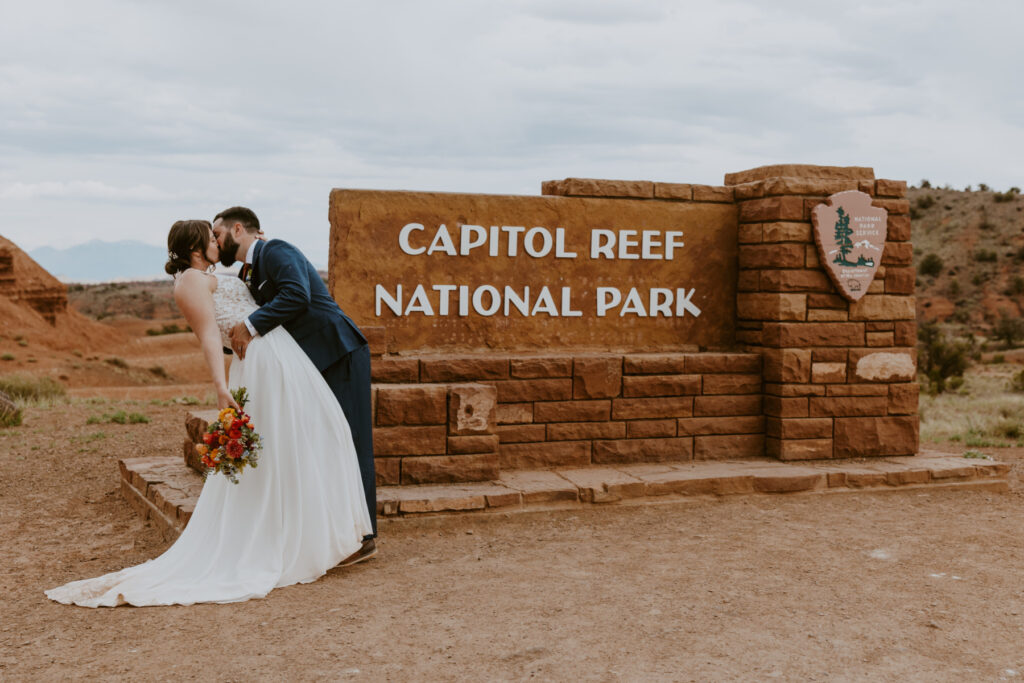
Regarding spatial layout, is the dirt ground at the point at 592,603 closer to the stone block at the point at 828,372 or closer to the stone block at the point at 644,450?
the stone block at the point at 644,450

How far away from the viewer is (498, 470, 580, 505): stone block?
605 cm

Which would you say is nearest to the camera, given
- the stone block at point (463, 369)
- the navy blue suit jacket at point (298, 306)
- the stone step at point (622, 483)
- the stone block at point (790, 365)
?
the navy blue suit jacket at point (298, 306)

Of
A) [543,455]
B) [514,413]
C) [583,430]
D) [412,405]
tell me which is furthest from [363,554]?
[583,430]

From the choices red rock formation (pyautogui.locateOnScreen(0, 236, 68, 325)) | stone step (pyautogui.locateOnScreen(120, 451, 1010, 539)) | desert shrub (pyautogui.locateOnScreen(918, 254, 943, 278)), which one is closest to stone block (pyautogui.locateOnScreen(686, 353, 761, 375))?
stone step (pyautogui.locateOnScreen(120, 451, 1010, 539))

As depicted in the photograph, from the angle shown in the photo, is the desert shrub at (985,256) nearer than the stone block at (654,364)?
No

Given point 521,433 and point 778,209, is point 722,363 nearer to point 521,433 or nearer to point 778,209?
point 778,209

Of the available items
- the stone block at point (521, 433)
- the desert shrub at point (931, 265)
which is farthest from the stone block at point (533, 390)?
the desert shrub at point (931, 265)

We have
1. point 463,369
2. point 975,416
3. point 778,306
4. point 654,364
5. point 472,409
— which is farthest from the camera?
point 975,416

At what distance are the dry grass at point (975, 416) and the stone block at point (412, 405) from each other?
23.5 ft

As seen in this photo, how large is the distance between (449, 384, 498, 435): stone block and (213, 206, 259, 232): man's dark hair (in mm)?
1828

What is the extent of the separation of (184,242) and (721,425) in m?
4.43

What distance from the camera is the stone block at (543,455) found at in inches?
264

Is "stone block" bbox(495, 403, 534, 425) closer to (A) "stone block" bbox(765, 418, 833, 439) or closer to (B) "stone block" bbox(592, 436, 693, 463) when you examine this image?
(B) "stone block" bbox(592, 436, 693, 463)

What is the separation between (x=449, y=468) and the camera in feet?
20.4
